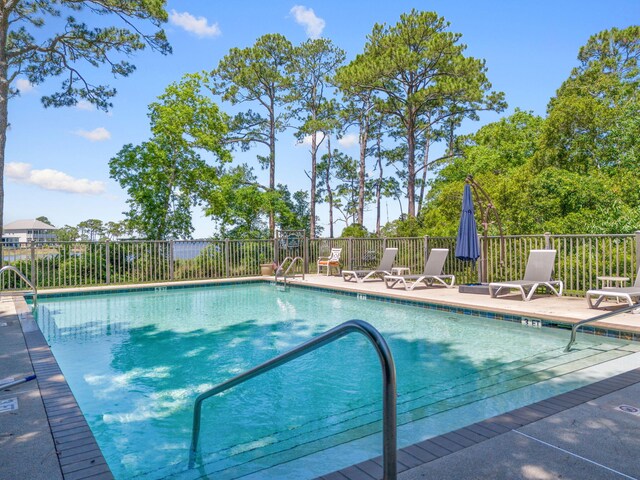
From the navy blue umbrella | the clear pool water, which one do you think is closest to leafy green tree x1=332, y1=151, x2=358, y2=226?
the navy blue umbrella

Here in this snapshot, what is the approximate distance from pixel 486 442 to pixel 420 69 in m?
19.4

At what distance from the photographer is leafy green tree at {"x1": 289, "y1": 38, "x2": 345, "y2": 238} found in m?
24.0

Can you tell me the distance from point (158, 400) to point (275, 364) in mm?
2304

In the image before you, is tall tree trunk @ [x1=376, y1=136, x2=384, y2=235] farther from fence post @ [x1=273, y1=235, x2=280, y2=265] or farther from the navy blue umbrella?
the navy blue umbrella

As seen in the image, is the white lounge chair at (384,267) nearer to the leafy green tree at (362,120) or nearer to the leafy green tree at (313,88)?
the leafy green tree at (313,88)

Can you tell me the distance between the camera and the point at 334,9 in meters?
16.0

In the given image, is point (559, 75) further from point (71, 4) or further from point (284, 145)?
point (71, 4)

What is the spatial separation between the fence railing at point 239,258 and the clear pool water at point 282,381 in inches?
115

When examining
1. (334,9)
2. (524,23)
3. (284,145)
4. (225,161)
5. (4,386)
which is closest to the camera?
(4,386)

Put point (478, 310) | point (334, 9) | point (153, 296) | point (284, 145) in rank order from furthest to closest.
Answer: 1. point (284, 145)
2. point (334, 9)
3. point (153, 296)
4. point (478, 310)

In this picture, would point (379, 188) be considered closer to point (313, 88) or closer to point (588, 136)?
point (313, 88)

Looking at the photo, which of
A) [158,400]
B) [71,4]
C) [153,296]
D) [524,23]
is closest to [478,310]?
[158,400]

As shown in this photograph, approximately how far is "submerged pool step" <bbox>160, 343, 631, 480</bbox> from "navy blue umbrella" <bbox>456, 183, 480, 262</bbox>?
13.5 feet

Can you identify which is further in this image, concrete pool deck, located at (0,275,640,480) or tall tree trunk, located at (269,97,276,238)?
tall tree trunk, located at (269,97,276,238)
